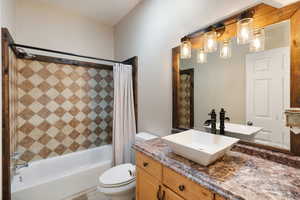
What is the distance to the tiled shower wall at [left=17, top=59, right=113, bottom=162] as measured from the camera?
6.82 feet

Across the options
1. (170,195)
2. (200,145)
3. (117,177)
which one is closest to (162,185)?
(170,195)

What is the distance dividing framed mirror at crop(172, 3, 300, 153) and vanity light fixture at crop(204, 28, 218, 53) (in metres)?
0.06

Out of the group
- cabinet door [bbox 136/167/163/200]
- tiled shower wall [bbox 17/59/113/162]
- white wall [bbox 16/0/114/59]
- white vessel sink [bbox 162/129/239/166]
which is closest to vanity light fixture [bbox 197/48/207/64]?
white vessel sink [bbox 162/129/239/166]

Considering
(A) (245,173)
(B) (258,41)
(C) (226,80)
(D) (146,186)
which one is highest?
(B) (258,41)

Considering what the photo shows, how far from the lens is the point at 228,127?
4.06 ft

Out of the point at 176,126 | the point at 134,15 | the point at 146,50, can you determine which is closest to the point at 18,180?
the point at 176,126

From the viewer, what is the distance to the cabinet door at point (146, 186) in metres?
1.05

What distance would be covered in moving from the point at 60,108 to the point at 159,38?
1.99 meters

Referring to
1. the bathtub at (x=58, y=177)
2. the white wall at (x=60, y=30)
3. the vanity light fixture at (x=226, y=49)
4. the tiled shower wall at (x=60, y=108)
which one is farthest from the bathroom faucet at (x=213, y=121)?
the white wall at (x=60, y=30)

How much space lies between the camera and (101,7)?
7.66 feet

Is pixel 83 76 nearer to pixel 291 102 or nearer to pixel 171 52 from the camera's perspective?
pixel 171 52

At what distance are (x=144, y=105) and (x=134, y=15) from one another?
5.16 ft

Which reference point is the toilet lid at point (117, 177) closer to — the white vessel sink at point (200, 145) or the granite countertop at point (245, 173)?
the granite countertop at point (245, 173)

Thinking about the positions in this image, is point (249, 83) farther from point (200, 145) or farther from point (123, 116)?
point (123, 116)
